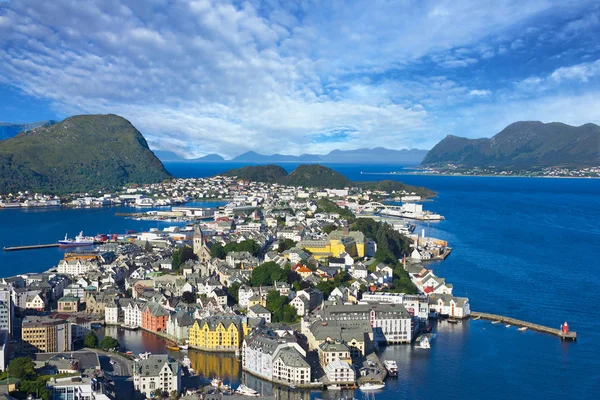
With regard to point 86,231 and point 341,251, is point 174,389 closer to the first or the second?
point 341,251

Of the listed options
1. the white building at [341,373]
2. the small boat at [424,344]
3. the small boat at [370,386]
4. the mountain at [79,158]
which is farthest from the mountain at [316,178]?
the small boat at [370,386]

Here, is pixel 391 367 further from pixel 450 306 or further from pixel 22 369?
pixel 22 369

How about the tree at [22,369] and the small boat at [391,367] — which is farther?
the small boat at [391,367]

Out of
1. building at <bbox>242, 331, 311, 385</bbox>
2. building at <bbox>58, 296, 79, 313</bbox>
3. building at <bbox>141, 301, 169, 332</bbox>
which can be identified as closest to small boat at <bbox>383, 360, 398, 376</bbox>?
building at <bbox>242, 331, 311, 385</bbox>

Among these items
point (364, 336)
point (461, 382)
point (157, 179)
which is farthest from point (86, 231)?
point (157, 179)

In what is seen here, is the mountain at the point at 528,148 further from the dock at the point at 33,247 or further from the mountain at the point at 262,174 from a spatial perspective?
the dock at the point at 33,247
